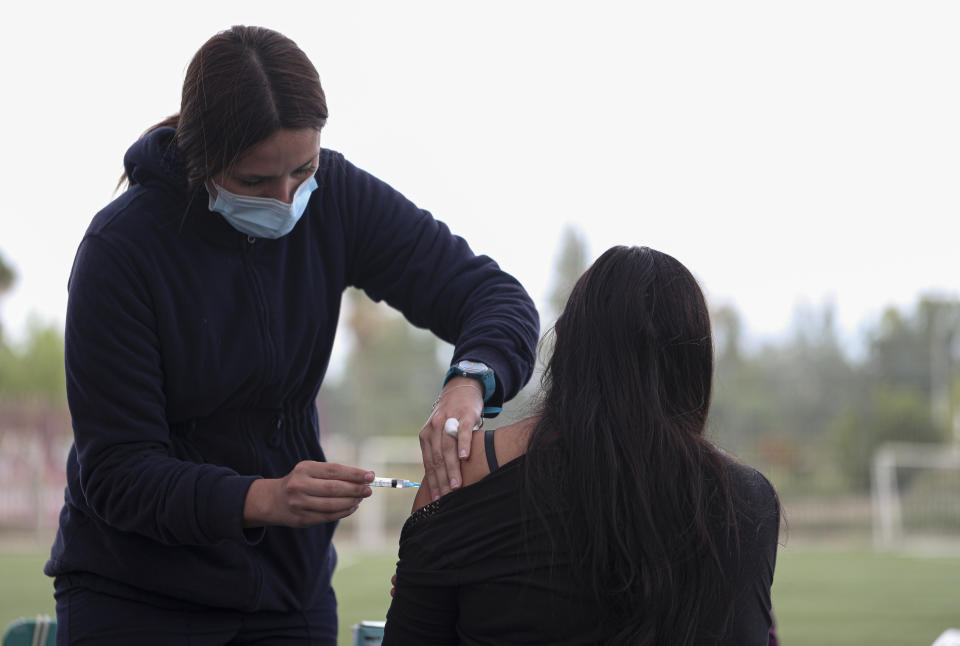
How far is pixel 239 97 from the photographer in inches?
73.8

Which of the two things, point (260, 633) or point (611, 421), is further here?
point (260, 633)

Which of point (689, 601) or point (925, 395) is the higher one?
point (925, 395)

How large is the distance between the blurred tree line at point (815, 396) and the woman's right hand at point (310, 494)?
45.8ft

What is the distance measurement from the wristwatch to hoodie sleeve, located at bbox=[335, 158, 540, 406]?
0.19 m

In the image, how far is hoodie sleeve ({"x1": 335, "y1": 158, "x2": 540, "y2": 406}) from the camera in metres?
2.22

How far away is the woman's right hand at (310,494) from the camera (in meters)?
1.67

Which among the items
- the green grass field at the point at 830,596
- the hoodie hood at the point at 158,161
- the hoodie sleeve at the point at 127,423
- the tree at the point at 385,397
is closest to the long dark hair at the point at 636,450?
the hoodie sleeve at the point at 127,423

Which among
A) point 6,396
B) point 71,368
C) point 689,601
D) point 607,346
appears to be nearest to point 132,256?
point 71,368

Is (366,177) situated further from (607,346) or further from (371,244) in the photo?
(607,346)

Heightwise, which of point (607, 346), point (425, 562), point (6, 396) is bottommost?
point (425, 562)

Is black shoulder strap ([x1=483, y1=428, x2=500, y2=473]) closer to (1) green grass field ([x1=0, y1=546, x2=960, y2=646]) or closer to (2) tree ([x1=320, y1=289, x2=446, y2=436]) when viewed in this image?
(1) green grass field ([x1=0, y1=546, x2=960, y2=646])

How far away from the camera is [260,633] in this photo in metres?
2.06

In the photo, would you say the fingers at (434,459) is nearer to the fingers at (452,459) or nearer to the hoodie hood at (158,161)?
the fingers at (452,459)

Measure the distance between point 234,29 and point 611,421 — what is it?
971mm
